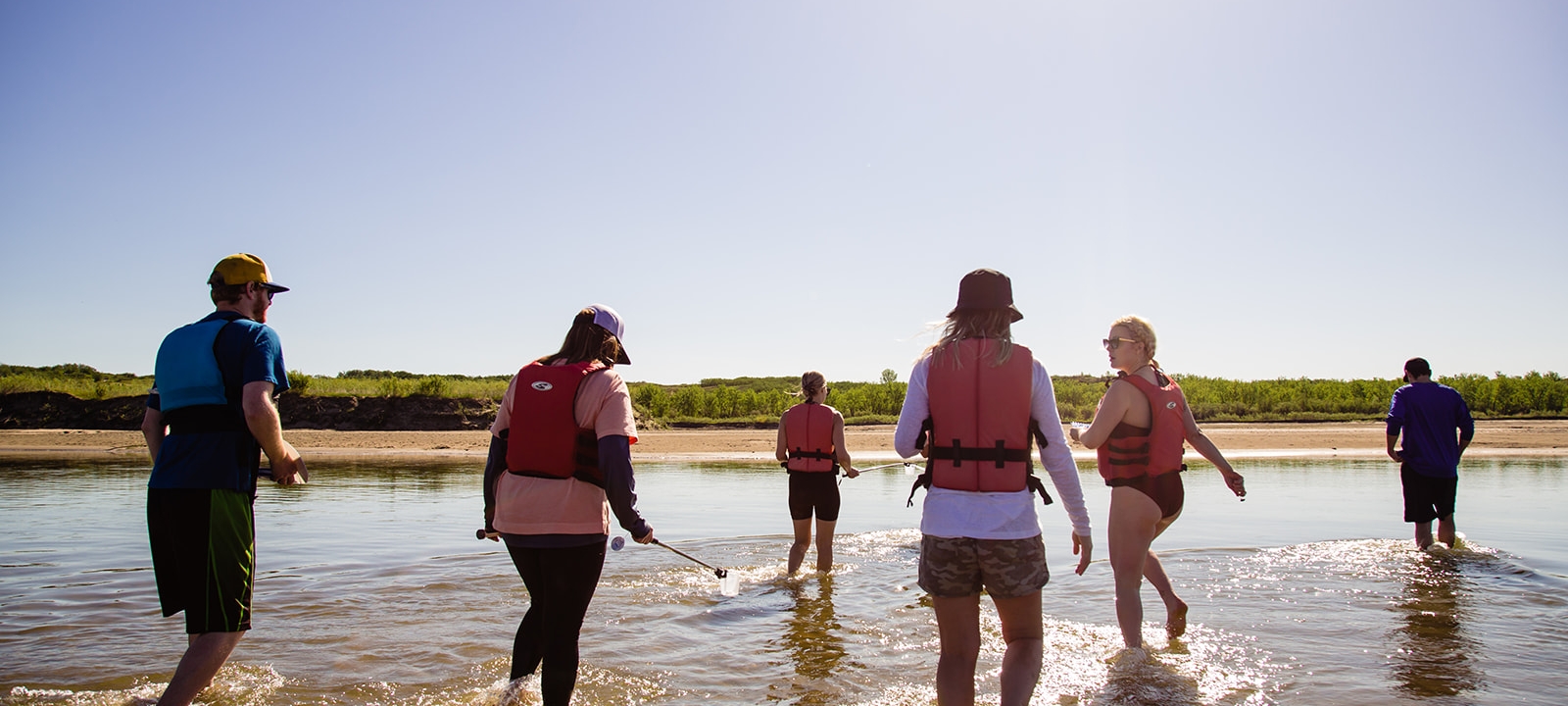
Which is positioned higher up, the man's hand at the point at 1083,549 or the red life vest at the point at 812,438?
the red life vest at the point at 812,438

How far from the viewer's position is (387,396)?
A: 3341cm

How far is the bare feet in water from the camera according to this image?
20.1 feet

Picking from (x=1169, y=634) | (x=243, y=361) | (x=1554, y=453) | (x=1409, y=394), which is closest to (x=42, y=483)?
(x=243, y=361)

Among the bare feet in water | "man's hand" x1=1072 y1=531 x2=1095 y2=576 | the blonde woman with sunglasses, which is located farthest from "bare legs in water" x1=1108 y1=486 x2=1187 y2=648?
"man's hand" x1=1072 y1=531 x2=1095 y2=576

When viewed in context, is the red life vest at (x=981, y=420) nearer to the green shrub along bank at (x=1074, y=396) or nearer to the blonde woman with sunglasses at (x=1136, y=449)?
the blonde woman with sunglasses at (x=1136, y=449)

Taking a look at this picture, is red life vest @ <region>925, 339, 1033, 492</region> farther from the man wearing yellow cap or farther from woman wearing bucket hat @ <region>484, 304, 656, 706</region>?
the man wearing yellow cap

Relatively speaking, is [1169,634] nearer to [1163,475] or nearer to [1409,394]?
[1163,475]

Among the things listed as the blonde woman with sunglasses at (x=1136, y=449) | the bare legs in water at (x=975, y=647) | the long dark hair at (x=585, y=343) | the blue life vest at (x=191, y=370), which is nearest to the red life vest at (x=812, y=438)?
the blonde woman with sunglasses at (x=1136, y=449)

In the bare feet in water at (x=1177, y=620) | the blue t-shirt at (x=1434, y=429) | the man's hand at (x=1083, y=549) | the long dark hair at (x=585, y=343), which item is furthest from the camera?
the blue t-shirt at (x=1434, y=429)

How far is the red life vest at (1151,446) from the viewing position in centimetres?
535

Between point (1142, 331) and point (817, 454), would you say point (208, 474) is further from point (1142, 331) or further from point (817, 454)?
point (817, 454)

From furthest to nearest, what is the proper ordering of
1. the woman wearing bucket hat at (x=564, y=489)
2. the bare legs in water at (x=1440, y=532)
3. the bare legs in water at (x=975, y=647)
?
the bare legs in water at (x=1440, y=532) → the woman wearing bucket hat at (x=564, y=489) → the bare legs in water at (x=975, y=647)

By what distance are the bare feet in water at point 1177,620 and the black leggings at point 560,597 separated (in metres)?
4.17

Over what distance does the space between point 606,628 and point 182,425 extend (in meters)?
3.47
